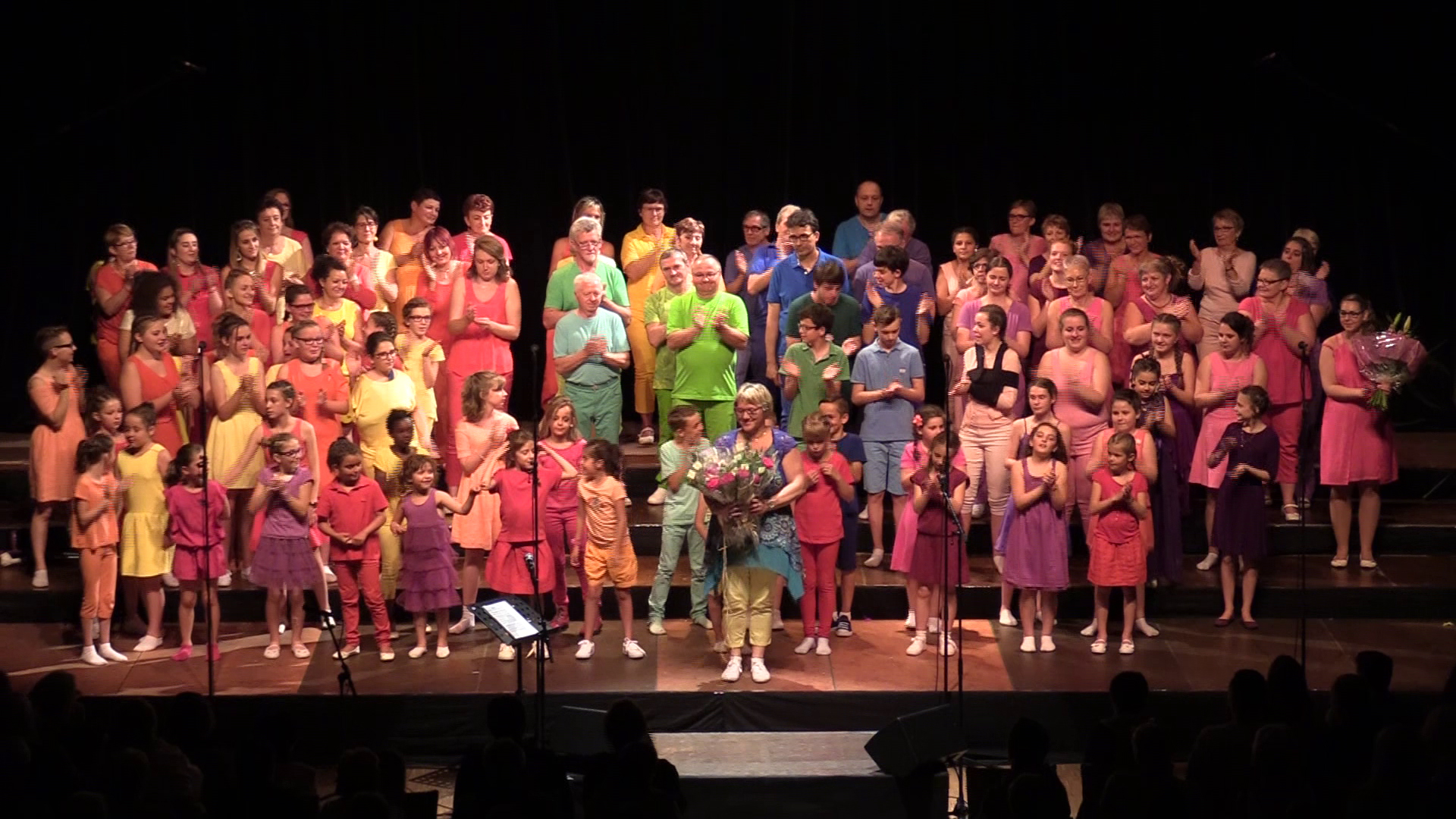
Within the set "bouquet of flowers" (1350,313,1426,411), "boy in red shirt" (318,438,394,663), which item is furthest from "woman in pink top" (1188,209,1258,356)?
"boy in red shirt" (318,438,394,663)

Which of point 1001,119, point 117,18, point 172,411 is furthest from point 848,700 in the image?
point 117,18

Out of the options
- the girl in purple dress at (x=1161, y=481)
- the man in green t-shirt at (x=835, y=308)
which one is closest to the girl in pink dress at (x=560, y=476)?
the man in green t-shirt at (x=835, y=308)

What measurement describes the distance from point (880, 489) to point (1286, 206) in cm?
401

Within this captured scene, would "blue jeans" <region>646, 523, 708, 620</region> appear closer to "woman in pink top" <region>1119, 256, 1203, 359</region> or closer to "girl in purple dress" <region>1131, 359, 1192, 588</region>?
"girl in purple dress" <region>1131, 359, 1192, 588</region>

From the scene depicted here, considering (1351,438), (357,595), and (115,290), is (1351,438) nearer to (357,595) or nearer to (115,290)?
(357,595)

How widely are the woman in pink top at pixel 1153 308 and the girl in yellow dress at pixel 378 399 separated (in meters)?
3.86

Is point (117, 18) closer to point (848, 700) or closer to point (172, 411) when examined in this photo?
point (172, 411)

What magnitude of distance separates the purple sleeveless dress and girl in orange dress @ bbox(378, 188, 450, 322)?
5.82 feet

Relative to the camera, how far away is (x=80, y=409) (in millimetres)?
10086

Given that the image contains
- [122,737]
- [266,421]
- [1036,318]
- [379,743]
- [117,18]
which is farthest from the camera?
[117,18]

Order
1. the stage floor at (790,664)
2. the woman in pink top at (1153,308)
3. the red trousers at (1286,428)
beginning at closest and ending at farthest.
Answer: the stage floor at (790,664)
the woman in pink top at (1153,308)
the red trousers at (1286,428)

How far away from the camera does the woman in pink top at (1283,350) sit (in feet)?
33.7

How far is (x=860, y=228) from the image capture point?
1112 cm

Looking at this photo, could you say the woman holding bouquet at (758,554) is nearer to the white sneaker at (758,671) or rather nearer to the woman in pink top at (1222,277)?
the white sneaker at (758,671)
